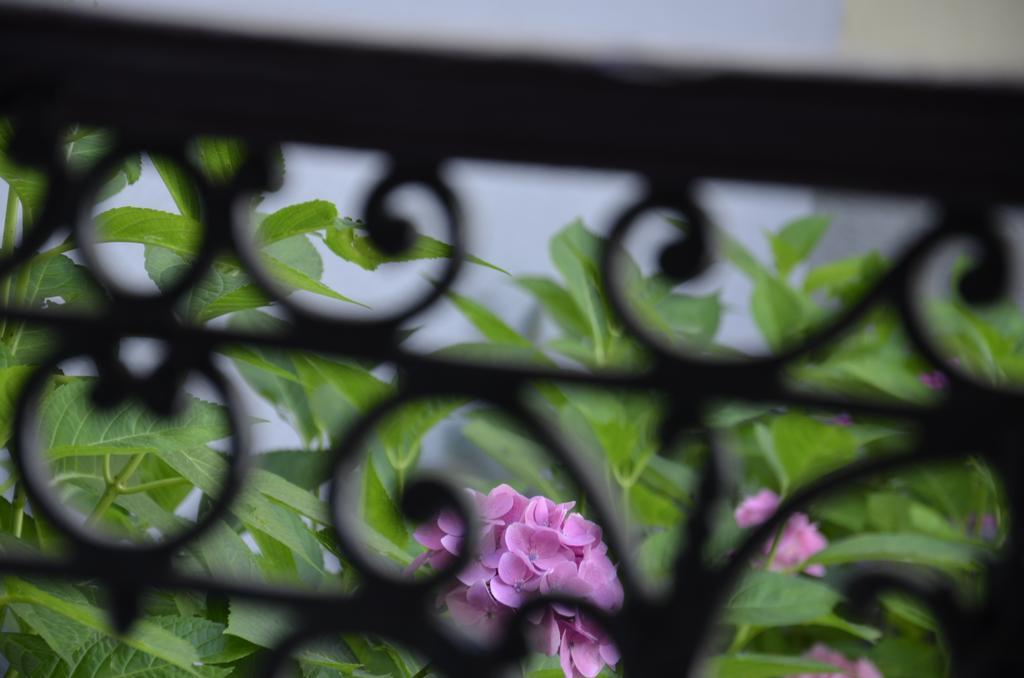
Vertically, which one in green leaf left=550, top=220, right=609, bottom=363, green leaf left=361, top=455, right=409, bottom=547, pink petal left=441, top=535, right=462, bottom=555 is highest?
pink petal left=441, top=535, right=462, bottom=555

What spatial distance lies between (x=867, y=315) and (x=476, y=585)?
387 mm

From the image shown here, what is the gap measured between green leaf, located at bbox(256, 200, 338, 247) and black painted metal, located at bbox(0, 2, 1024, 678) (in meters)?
0.33

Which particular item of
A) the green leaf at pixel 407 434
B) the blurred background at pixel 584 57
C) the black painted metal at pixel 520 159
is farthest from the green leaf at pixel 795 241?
the black painted metal at pixel 520 159

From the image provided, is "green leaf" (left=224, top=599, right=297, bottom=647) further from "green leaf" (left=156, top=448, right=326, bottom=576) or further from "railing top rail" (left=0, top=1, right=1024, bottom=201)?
"railing top rail" (left=0, top=1, right=1024, bottom=201)

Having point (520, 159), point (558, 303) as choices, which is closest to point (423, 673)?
point (520, 159)

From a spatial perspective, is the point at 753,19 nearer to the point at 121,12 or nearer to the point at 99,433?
the point at 99,433

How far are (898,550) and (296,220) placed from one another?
0.84 m

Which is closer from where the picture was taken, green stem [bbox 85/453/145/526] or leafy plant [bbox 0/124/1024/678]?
leafy plant [bbox 0/124/1024/678]

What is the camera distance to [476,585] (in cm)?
69

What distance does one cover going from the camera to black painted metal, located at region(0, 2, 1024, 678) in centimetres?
33

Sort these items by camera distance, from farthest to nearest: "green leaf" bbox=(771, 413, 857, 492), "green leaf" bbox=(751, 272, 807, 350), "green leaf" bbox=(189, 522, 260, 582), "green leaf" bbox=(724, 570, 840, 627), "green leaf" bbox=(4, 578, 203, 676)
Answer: "green leaf" bbox=(751, 272, 807, 350) < "green leaf" bbox=(771, 413, 857, 492) < "green leaf" bbox=(724, 570, 840, 627) < "green leaf" bbox=(189, 522, 260, 582) < "green leaf" bbox=(4, 578, 203, 676)

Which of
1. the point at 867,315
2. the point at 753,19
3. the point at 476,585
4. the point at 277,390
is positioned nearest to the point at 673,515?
the point at 277,390

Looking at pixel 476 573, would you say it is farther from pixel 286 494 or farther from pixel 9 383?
pixel 9 383

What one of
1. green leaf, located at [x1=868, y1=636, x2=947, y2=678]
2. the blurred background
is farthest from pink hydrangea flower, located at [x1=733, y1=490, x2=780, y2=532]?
the blurred background
